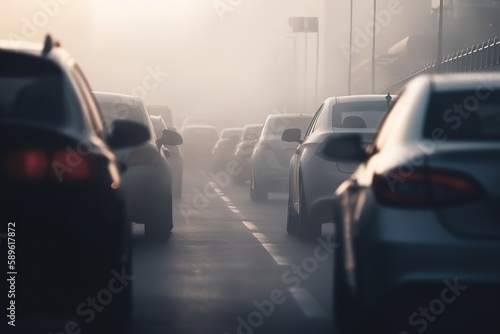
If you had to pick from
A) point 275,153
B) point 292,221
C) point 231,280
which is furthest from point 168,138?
point 275,153

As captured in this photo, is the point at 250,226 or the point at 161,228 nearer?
the point at 161,228

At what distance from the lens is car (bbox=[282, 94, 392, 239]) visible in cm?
1369

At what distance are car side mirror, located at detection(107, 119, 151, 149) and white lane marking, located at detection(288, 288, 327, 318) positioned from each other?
182 centimetres

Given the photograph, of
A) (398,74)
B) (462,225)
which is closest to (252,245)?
(462,225)

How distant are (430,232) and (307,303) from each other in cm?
341

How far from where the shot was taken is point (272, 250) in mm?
13586

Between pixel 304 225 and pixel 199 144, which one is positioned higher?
pixel 304 225

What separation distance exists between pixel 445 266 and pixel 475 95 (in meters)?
1.39

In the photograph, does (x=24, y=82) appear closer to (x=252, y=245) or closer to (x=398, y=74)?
(x=252, y=245)

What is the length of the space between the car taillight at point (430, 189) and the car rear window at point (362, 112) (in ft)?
25.3

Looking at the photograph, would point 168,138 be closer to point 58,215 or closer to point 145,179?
point 145,179

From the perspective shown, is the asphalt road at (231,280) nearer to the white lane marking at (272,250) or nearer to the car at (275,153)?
the white lane marking at (272,250)

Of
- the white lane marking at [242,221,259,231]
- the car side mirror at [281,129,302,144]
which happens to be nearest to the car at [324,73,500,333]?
the car side mirror at [281,129,302,144]

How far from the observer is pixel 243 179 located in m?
33.4
